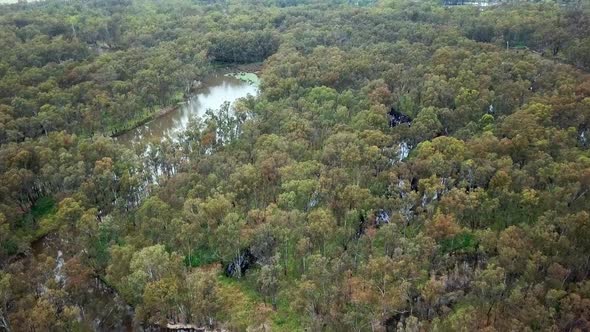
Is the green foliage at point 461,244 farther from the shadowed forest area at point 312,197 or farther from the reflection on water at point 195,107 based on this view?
the reflection on water at point 195,107

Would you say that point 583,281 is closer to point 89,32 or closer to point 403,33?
point 403,33

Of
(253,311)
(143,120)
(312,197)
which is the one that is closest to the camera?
(253,311)

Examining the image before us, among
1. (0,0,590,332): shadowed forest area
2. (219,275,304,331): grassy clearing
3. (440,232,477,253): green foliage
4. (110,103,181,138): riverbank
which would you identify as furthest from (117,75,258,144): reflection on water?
(440,232,477,253): green foliage

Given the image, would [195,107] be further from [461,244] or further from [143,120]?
[461,244]

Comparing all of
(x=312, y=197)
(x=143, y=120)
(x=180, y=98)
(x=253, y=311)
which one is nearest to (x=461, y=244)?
(x=312, y=197)

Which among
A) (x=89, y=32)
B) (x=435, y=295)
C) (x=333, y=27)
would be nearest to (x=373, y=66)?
(x=333, y=27)

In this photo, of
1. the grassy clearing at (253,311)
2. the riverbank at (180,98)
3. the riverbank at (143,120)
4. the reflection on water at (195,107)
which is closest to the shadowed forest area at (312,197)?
the grassy clearing at (253,311)
